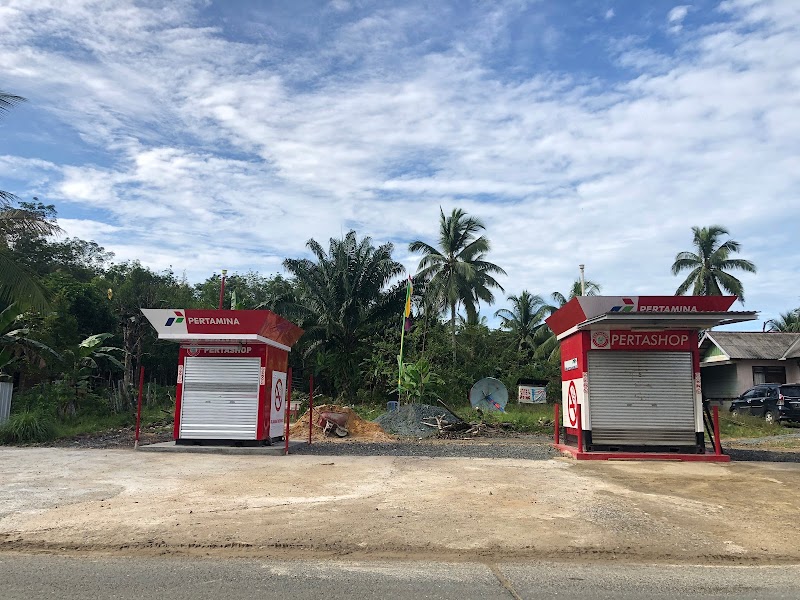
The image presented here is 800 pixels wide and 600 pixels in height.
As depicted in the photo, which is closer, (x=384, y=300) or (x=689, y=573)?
(x=689, y=573)

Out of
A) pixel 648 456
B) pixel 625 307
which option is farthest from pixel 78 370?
pixel 648 456

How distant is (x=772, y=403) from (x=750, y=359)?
29.8 feet

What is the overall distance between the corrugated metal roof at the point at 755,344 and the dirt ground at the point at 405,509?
23.9 m

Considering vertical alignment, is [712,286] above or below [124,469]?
above

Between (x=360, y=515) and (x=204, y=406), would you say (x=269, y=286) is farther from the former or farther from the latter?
(x=360, y=515)

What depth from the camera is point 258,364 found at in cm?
1526

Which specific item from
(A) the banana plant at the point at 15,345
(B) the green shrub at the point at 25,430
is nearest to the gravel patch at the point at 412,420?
(B) the green shrub at the point at 25,430

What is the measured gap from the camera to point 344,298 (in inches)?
1283

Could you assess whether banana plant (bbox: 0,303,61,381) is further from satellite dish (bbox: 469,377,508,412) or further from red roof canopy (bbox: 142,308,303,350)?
satellite dish (bbox: 469,377,508,412)

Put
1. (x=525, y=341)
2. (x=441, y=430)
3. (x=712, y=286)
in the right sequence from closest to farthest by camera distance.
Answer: (x=441, y=430) → (x=712, y=286) → (x=525, y=341)

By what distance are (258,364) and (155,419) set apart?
10.8 meters

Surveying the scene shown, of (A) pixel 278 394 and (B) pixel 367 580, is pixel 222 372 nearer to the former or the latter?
(A) pixel 278 394

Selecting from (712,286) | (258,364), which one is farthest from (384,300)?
(712,286)

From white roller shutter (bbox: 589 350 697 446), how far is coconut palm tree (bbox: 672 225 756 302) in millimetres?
32290
